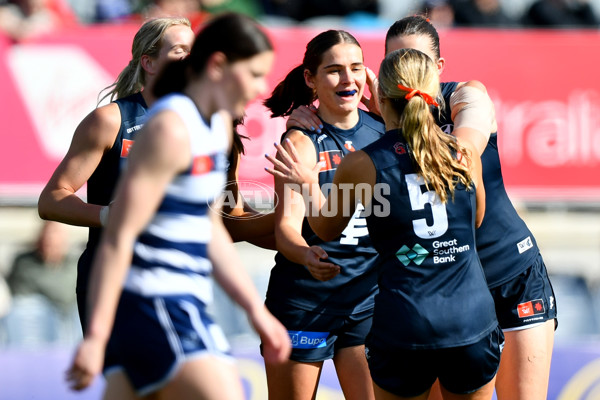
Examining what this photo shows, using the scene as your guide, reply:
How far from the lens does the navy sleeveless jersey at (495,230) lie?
Answer: 14.6 ft

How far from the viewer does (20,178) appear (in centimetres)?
900

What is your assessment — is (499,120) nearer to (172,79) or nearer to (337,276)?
(337,276)

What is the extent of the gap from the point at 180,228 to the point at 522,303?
2.11 metres

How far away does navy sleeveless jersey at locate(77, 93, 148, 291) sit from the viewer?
443cm

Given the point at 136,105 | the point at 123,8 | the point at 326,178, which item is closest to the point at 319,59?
the point at 326,178

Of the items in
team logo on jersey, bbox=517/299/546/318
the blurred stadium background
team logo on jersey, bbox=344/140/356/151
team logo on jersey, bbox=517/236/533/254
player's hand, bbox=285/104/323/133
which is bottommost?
the blurred stadium background

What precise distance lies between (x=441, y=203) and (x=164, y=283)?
4.02 feet

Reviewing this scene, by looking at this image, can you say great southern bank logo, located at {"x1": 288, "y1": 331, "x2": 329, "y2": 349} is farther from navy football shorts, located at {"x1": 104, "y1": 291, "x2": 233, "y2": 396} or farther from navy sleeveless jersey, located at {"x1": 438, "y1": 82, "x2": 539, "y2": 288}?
navy football shorts, located at {"x1": 104, "y1": 291, "x2": 233, "y2": 396}

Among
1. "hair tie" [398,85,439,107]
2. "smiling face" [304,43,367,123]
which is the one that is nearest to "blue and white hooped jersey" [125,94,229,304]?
"hair tie" [398,85,439,107]

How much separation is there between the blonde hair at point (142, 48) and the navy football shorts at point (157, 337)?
179 cm

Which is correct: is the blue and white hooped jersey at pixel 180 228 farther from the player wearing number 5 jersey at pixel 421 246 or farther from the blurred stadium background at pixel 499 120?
the blurred stadium background at pixel 499 120

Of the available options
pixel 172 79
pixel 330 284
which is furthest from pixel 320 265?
pixel 172 79

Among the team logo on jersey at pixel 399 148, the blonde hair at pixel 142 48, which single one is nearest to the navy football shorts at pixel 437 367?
the team logo on jersey at pixel 399 148

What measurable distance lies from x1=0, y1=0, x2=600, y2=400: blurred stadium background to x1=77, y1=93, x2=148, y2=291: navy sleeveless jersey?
358 cm
